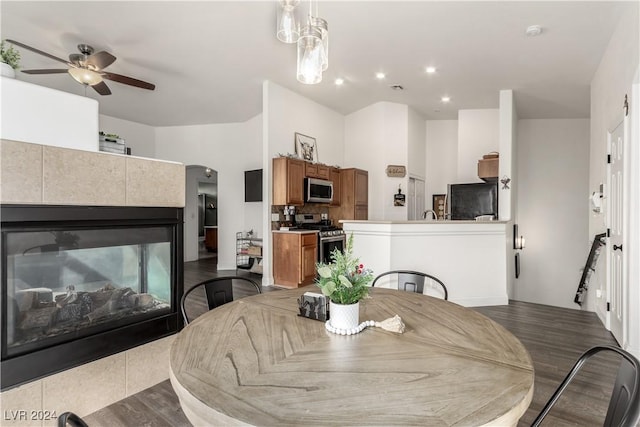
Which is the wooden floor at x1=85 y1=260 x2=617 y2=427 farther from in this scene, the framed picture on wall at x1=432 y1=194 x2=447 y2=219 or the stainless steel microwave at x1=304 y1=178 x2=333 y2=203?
the framed picture on wall at x1=432 y1=194 x2=447 y2=219

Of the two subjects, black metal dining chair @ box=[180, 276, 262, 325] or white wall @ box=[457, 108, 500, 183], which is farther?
white wall @ box=[457, 108, 500, 183]

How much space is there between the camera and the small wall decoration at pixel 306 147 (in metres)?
5.82

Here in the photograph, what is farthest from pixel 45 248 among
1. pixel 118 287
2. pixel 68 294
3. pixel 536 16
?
pixel 536 16

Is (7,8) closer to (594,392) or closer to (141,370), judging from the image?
(141,370)

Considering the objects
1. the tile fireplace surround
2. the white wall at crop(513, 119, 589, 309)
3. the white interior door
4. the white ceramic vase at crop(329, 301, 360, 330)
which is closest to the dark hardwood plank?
the white interior door

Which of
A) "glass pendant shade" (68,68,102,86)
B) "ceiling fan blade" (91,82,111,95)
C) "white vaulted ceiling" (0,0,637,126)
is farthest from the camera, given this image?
"ceiling fan blade" (91,82,111,95)

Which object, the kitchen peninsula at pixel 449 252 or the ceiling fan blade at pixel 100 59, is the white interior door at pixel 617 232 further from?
the ceiling fan blade at pixel 100 59

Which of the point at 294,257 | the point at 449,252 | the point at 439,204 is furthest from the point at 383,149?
the point at 449,252

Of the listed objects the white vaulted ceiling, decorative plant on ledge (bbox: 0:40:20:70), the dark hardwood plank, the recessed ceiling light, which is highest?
the white vaulted ceiling

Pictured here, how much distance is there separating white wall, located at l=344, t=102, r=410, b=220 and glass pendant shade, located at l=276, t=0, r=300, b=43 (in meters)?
4.94

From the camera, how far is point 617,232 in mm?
3076

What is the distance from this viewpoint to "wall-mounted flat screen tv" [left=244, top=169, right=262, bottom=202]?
6344mm

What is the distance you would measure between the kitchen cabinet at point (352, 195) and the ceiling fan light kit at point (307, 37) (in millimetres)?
4661

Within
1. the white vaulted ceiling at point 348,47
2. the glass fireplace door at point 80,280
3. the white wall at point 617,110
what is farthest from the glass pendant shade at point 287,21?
the white wall at point 617,110
